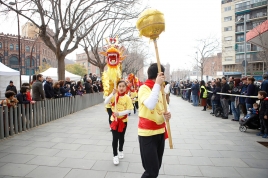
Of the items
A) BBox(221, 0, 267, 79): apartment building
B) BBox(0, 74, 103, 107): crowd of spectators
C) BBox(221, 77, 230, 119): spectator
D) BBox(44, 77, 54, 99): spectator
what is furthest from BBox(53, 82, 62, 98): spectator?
BBox(221, 0, 267, 79): apartment building

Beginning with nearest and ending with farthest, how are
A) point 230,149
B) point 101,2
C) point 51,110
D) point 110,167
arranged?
point 110,167
point 230,149
point 51,110
point 101,2

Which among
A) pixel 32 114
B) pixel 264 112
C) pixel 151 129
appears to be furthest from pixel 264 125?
pixel 32 114

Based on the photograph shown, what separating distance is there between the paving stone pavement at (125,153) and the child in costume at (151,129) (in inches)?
46.5

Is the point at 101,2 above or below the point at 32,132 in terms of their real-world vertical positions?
above

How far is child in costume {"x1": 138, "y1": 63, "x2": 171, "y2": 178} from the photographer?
8.28 feet

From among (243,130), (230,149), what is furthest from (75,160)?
(243,130)

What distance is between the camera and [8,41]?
4962cm

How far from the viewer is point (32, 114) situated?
291 inches

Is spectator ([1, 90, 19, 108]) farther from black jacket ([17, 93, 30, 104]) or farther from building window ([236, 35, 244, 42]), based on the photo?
building window ([236, 35, 244, 42])

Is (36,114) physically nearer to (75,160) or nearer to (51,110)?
(51,110)

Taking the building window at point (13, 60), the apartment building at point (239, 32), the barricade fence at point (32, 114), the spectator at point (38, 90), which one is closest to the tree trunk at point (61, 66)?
the barricade fence at point (32, 114)

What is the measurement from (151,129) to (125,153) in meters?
2.43

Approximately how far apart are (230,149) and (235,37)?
52.9m

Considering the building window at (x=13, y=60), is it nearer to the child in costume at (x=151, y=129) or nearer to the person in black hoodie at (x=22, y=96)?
the person in black hoodie at (x=22, y=96)
